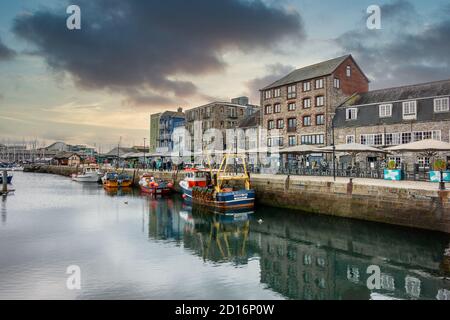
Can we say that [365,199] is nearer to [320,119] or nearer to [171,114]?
A: [320,119]

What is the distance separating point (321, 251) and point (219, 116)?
51.7 meters

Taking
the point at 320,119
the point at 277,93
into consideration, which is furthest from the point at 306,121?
the point at 277,93

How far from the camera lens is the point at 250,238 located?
818 inches

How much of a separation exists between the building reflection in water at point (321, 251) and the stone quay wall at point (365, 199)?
0.78m

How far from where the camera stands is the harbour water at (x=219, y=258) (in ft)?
40.5

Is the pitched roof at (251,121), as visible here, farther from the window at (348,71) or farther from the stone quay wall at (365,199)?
the stone quay wall at (365,199)

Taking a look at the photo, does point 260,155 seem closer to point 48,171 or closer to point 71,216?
point 71,216

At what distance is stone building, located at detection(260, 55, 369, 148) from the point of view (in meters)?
42.2

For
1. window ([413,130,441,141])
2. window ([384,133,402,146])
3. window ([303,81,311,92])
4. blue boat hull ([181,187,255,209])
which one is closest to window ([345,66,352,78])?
window ([303,81,311,92])

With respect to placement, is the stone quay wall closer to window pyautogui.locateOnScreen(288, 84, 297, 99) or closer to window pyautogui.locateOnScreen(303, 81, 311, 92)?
window pyautogui.locateOnScreen(303, 81, 311, 92)

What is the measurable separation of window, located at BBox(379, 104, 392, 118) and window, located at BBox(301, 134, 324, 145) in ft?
25.4

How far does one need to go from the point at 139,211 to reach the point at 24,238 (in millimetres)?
11669

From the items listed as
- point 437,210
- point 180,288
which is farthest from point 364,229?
point 180,288

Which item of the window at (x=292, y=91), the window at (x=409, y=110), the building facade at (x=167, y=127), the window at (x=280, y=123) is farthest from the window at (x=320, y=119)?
the building facade at (x=167, y=127)
